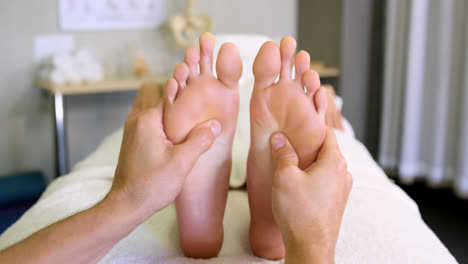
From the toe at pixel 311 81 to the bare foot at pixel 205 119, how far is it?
0.33ft

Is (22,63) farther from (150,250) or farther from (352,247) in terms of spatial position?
(352,247)

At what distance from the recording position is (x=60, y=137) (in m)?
1.98

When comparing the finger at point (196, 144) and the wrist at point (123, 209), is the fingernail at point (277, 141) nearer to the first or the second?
the finger at point (196, 144)

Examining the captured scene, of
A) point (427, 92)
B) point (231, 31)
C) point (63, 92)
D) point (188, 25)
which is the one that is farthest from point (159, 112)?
point (231, 31)

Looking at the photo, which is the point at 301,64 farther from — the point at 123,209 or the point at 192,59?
the point at 123,209

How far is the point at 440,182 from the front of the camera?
220cm

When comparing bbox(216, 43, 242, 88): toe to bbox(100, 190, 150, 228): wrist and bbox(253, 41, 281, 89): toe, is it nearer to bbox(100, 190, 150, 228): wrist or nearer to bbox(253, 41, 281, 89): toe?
bbox(253, 41, 281, 89): toe

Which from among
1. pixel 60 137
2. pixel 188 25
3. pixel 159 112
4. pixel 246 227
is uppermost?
pixel 188 25

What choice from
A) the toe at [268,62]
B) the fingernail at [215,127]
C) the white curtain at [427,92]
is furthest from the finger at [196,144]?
the white curtain at [427,92]

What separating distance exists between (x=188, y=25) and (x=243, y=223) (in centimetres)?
169

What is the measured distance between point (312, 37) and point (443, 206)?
1.14 m

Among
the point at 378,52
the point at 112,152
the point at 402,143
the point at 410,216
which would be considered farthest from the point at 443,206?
the point at 112,152

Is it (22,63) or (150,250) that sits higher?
(22,63)

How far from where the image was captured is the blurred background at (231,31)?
204 cm
